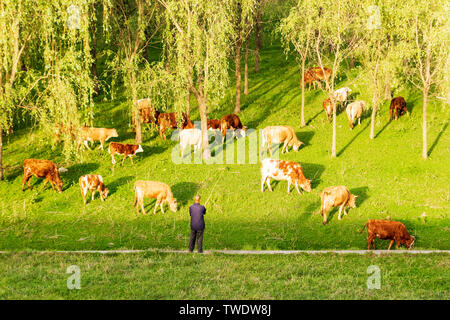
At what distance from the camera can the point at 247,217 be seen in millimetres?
17875

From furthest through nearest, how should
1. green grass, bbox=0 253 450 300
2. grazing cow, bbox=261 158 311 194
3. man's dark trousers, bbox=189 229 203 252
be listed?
grazing cow, bbox=261 158 311 194
man's dark trousers, bbox=189 229 203 252
green grass, bbox=0 253 450 300

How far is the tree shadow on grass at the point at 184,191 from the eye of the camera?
1947cm

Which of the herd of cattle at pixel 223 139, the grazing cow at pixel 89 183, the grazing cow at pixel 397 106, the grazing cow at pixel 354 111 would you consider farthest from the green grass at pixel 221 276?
the grazing cow at pixel 397 106

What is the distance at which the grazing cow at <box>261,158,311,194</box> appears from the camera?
1958 centimetres

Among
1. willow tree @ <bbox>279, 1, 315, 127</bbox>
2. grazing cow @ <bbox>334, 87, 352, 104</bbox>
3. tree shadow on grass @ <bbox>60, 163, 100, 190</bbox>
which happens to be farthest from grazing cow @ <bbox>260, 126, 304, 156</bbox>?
tree shadow on grass @ <bbox>60, 163, 100, 190</bbox>

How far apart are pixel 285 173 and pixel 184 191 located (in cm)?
454

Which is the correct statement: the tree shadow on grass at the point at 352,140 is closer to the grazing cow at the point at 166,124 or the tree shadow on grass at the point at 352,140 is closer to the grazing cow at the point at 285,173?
the grazing cow at the point at 285,173

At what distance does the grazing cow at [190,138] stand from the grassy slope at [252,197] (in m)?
1.08

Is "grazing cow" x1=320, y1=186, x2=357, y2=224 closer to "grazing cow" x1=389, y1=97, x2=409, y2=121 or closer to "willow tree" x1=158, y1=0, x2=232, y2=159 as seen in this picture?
"willow tree" x1=158, y1=0, x2=232, y2=159

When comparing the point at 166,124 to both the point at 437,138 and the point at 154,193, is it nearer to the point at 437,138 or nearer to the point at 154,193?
the point at 154,193

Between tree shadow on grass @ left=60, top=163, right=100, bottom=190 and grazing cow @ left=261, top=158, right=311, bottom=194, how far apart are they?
28.2 feet

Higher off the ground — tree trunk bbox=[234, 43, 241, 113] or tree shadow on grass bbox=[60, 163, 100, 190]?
tree trunk bbox=[234, 43, 241, 113]

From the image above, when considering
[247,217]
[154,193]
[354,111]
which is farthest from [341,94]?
[154,193]
